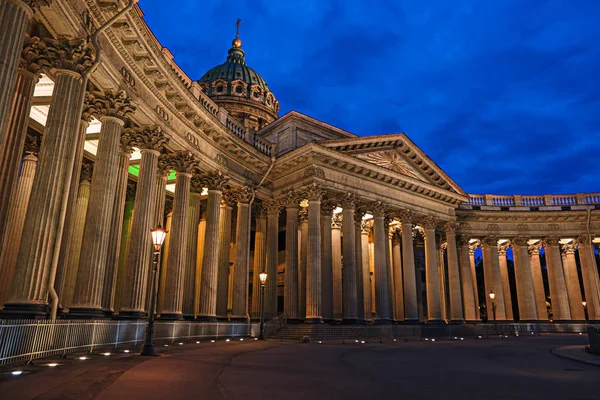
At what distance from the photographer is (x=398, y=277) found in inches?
1533

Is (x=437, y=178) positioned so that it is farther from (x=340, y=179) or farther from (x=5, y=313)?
(x=5, y=313)

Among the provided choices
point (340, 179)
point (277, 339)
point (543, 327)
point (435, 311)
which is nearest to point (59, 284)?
point (277, 339)

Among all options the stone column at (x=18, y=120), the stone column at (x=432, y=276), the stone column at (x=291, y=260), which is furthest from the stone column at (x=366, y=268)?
the stone column at (x=18, y=120)

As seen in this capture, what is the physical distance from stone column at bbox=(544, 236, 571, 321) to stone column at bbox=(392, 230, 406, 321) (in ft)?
52.9

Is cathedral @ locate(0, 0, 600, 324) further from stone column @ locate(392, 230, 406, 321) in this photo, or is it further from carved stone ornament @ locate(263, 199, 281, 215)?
carved stone ornament @ locate(263, 199, 281, 215)

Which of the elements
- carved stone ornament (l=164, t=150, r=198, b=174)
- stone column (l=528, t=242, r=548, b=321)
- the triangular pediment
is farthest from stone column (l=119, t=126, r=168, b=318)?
stone column (l=528, t=242, r=548, b=321)

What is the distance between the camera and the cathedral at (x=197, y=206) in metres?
13.7

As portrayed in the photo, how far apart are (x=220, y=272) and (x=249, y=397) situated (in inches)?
835

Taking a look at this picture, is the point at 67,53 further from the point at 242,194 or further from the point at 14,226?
the point at 242,194

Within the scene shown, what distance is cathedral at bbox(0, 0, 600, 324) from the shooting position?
13664mm

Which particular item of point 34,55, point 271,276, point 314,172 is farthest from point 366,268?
point 34,55

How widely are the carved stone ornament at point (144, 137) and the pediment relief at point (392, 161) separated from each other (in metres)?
16.5

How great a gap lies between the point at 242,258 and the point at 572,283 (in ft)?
123

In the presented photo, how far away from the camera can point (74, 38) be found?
14.4 meters
